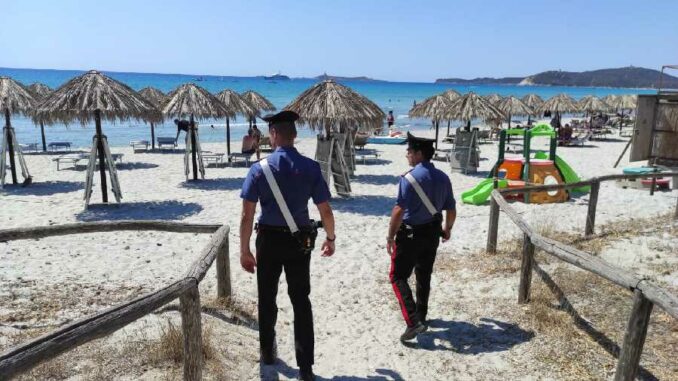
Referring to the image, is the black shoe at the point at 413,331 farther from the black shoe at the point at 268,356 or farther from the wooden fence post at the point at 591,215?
the wooden fence post at the point at 591,215

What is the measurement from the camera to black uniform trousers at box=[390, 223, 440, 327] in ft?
13.8

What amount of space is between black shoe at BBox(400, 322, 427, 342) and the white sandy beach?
9 cm

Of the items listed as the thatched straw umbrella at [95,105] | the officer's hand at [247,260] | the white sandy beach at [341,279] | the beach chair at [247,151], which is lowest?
the white sandy beach at [341,279]

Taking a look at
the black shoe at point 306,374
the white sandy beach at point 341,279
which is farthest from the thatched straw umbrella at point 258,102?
the black shoe at point 306,374

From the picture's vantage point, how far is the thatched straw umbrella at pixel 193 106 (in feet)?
41.8

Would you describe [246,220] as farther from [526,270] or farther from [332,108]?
[332,108]

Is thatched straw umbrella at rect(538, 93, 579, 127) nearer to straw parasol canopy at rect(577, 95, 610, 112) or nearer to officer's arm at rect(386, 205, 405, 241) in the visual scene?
straw parasol canopy at rect(577, 95, 610, 112)

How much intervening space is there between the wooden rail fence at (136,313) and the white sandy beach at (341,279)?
0.53m

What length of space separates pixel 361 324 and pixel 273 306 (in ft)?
4.82

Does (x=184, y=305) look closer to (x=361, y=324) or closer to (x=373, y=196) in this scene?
(x=361, y=324)

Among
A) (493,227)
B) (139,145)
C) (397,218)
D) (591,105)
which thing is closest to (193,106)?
(493,227)

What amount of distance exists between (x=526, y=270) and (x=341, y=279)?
2.20 metres

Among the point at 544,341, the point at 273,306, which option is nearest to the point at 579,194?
the point at 544,341

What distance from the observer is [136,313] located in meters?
2.70
